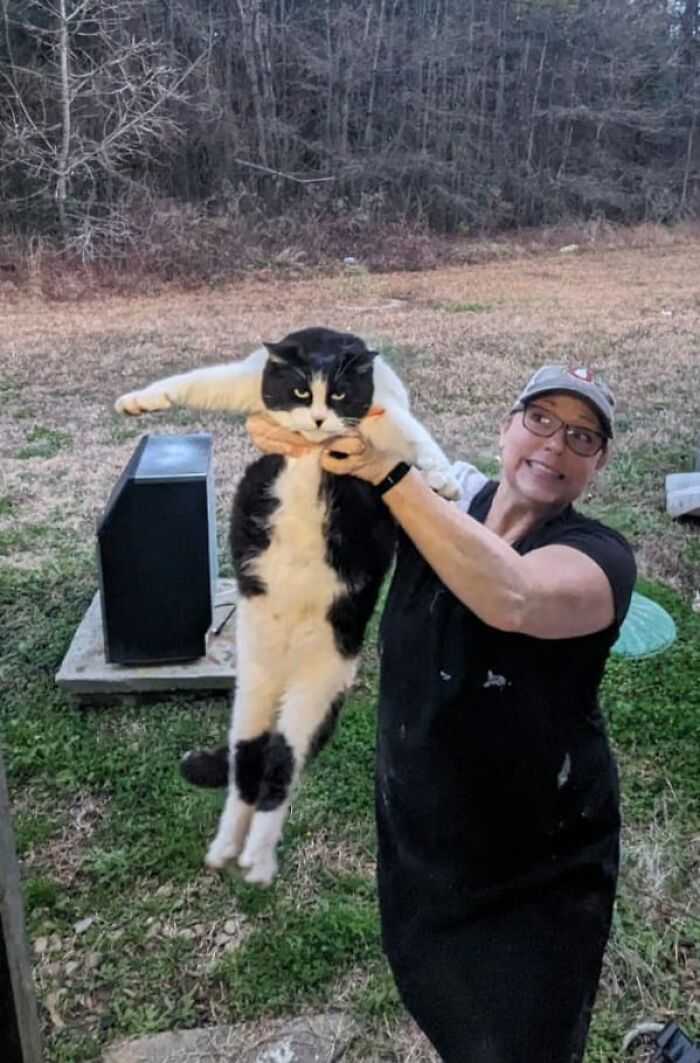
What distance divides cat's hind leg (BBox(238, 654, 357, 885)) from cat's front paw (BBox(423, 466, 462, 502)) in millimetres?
187

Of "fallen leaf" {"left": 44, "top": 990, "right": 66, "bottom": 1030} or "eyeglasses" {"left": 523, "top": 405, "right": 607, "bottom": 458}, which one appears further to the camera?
"fallen leaf" {"left": 44, "top": 990, "right": 66, "bottom": 1030}

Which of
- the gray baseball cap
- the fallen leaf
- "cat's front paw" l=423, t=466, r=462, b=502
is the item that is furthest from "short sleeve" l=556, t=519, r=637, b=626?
the fallen leaf

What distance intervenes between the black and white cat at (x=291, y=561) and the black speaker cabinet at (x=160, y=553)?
0.67 m

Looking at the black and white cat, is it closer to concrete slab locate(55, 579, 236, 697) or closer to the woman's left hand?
the woman's left hand

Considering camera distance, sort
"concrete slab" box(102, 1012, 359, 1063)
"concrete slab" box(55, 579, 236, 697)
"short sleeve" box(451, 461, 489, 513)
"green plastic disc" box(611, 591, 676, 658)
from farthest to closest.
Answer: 1. "green plastic disc" box(611, 591, 676, 658)
2. "concrete slab" box(55, 579, 236, 697)
3. "concrete slab" box(102, 1012, 359, 1063)
4. "short sleeve" box(451, 461, 489, 513)

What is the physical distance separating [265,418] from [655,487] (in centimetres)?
341

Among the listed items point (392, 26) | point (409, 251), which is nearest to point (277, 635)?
point (392, 26)

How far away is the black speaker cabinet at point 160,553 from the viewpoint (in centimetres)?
150

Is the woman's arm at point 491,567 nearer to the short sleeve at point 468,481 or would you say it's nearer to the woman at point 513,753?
the woman at point 513,753

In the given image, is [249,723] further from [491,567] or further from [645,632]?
[645,632]

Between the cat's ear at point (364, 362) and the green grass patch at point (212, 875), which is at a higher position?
the cat's ear at point (364, 362)

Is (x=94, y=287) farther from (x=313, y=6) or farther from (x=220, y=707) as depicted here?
(x=220, y=707)

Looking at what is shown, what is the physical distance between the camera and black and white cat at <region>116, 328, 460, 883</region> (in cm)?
77

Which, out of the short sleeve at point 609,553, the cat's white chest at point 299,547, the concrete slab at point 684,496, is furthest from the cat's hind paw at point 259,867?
the concrete slab at point 684,496
